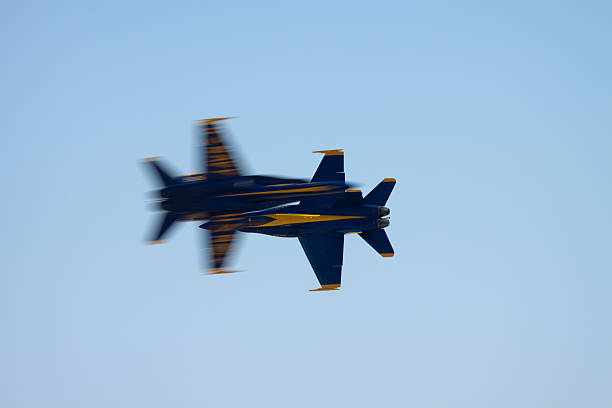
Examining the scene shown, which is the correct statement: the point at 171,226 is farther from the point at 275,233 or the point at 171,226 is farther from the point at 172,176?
the point at 275,233

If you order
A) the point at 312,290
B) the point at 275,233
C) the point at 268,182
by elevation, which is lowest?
the point at 312,290

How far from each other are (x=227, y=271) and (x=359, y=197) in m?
12.1

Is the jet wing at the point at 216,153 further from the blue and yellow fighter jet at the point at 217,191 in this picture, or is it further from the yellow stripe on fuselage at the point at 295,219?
the yellow stripe on fuselage at the point at 295,219

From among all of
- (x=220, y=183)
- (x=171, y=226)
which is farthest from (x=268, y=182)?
(x=171, y=226)

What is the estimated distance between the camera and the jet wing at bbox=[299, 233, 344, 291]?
203ft

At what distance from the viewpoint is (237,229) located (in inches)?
2205

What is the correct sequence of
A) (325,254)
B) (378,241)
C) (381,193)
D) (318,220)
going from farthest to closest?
1. (381,193)
2. (378,241)
3. (325,254)
4. (318,220)

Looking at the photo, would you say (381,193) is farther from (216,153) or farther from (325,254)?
(216,153)

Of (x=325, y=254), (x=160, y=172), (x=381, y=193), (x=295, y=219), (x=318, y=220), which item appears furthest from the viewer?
(x=381, y=193)

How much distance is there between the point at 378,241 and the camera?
6247 cm

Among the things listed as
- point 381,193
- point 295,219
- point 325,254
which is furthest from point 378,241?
point 295,219

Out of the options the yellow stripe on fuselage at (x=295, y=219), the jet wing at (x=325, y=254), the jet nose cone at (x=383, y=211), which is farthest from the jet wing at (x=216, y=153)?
the jet nose cone at (x=383, y=211)

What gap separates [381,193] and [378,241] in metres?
3.48

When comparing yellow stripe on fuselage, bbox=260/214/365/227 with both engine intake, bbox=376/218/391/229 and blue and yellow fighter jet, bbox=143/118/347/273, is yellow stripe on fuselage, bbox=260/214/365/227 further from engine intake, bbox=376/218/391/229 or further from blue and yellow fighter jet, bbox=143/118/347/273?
blue and yellow fighter jet, bbox=143/118/347/273
